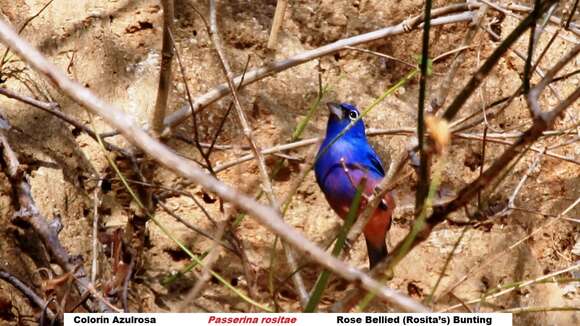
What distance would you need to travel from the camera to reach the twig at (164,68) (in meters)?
3.14

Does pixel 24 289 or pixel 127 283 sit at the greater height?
pixel 127 283

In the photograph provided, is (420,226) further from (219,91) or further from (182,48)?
(182,48)

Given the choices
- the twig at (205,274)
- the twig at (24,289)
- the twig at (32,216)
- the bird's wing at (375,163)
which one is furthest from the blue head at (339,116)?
the twig at (205,274)

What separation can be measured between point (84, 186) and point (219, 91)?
0.67 m

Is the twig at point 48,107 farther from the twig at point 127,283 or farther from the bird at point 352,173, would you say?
the bird at point 352,173

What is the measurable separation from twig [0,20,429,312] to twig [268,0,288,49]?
105 inches

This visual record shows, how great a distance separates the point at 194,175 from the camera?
3.63ft

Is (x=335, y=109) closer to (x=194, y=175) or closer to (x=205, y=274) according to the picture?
(x=205, y=274)

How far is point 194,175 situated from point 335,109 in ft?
9.90

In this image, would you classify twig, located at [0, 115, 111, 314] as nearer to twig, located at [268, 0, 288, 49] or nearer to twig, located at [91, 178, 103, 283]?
twig, located at [91, 178, 103, 283]

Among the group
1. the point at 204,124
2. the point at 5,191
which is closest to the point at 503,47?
the point at 5,191

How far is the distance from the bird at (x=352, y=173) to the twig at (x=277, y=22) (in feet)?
1.40

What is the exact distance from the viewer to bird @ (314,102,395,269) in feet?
12.3

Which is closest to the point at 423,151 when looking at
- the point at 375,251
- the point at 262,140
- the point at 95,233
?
the point at 95,233
